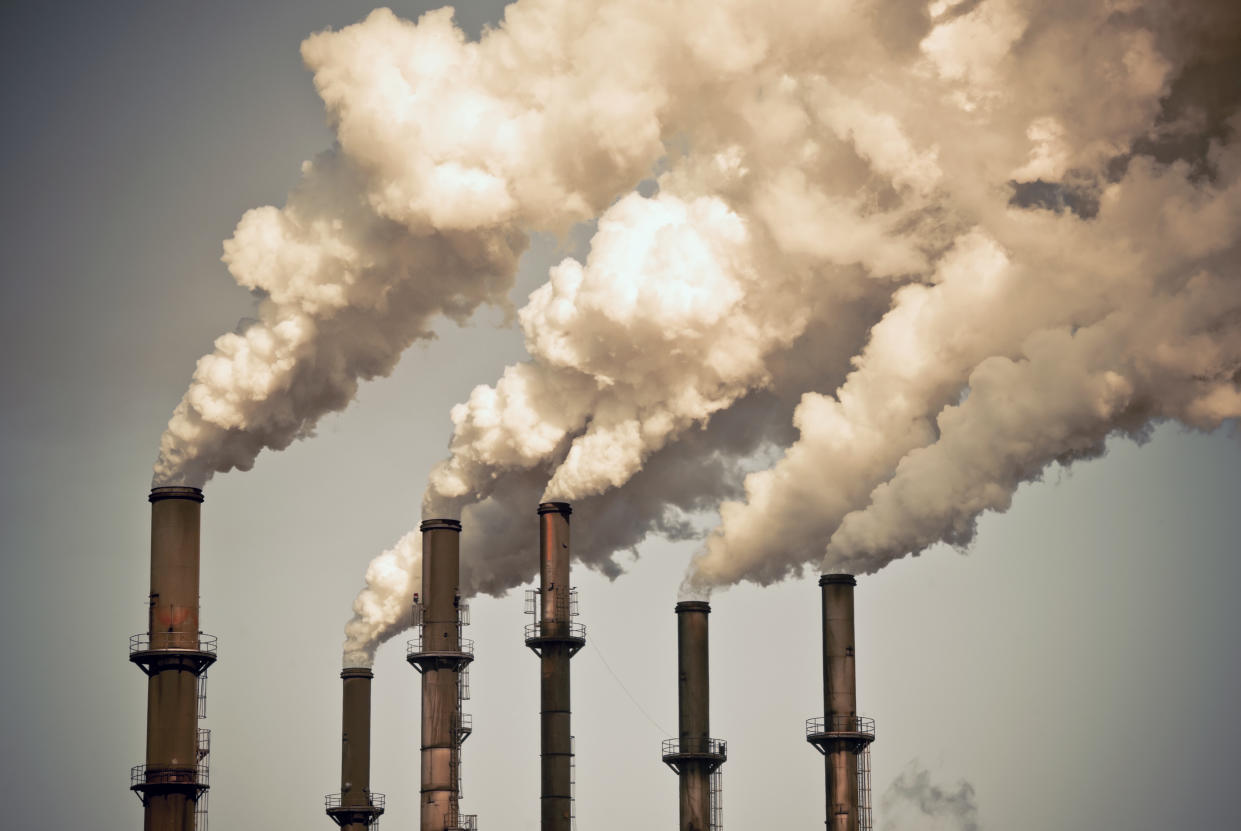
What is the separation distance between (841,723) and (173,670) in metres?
19.6

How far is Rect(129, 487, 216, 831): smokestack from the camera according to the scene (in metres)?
62.2

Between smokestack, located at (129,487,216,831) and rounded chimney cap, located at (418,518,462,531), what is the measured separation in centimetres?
867

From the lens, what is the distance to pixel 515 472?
72000 millimetres

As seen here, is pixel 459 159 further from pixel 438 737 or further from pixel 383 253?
pixel 438 737

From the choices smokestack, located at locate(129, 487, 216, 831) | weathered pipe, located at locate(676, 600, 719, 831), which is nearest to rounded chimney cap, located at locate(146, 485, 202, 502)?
smokestack, located at locate(129, 487, 216, 831)

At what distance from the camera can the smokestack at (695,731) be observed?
2756 inches

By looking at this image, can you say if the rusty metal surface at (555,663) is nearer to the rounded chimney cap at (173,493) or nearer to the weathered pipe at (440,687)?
the weathered pipe at (440,687)

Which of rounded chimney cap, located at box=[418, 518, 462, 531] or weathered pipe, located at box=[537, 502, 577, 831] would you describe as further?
rounded chimney cap, located at box=[418, 518, 462, 531]

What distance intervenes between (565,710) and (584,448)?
768cm

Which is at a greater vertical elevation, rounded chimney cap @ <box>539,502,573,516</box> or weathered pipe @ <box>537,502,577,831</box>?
rounded chimney cap @ <box>539,502,573,516</box>

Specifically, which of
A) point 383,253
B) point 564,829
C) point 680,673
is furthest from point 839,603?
point 383,253

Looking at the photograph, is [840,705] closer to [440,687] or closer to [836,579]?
[836,579]

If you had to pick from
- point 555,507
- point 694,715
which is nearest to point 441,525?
point 555,507

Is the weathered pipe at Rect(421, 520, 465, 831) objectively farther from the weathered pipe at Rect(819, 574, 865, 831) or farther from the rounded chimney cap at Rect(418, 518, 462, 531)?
the weathered pipe at Rect(819, 574, 865, 831)
